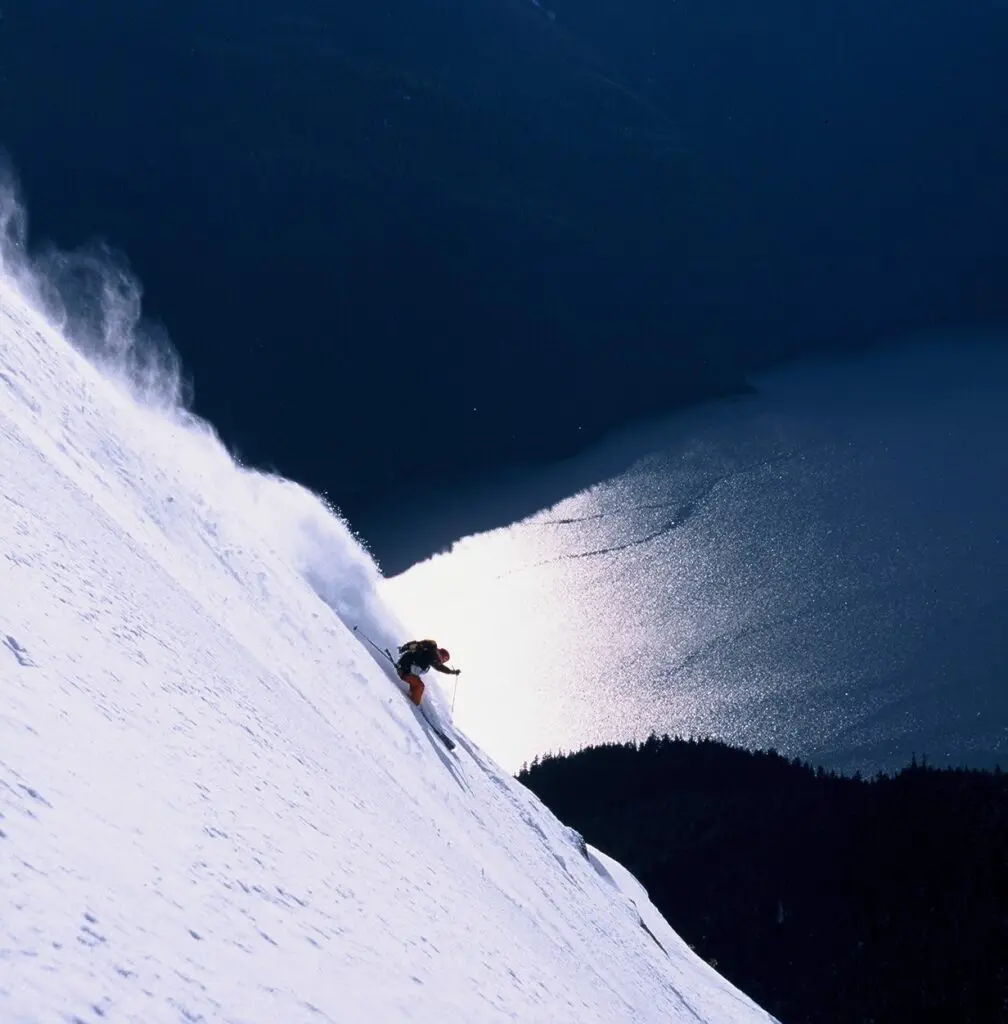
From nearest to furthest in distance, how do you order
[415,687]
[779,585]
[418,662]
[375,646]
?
1. [415,687]
2. [418,662]
3. [375,646]
4. [779,585]

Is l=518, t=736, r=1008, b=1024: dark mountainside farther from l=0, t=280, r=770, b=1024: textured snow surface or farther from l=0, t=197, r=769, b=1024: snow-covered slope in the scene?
l=0, t=197, r=769, b=1024: snow-covered slope

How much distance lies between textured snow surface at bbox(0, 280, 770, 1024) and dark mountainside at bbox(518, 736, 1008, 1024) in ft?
42.7

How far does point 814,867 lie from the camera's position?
33.3m

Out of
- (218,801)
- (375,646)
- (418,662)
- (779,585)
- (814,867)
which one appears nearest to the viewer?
(218,801)

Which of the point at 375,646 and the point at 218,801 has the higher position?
the point at 375,646

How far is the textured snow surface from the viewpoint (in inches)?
200

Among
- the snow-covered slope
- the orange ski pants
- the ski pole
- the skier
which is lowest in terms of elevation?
the snow-covered slope

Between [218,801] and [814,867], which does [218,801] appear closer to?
[218,801]

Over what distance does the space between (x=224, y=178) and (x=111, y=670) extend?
75944mm

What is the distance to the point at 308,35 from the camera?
3364 inches

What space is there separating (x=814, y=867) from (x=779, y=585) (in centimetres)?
1841

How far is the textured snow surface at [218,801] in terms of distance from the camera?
5.09m

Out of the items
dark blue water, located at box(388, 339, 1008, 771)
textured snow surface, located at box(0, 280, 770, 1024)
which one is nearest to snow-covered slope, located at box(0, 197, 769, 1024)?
textured snow surface, located at box(0, 280, 770, 1024)

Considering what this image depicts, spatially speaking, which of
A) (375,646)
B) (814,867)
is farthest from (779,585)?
(375,646)
